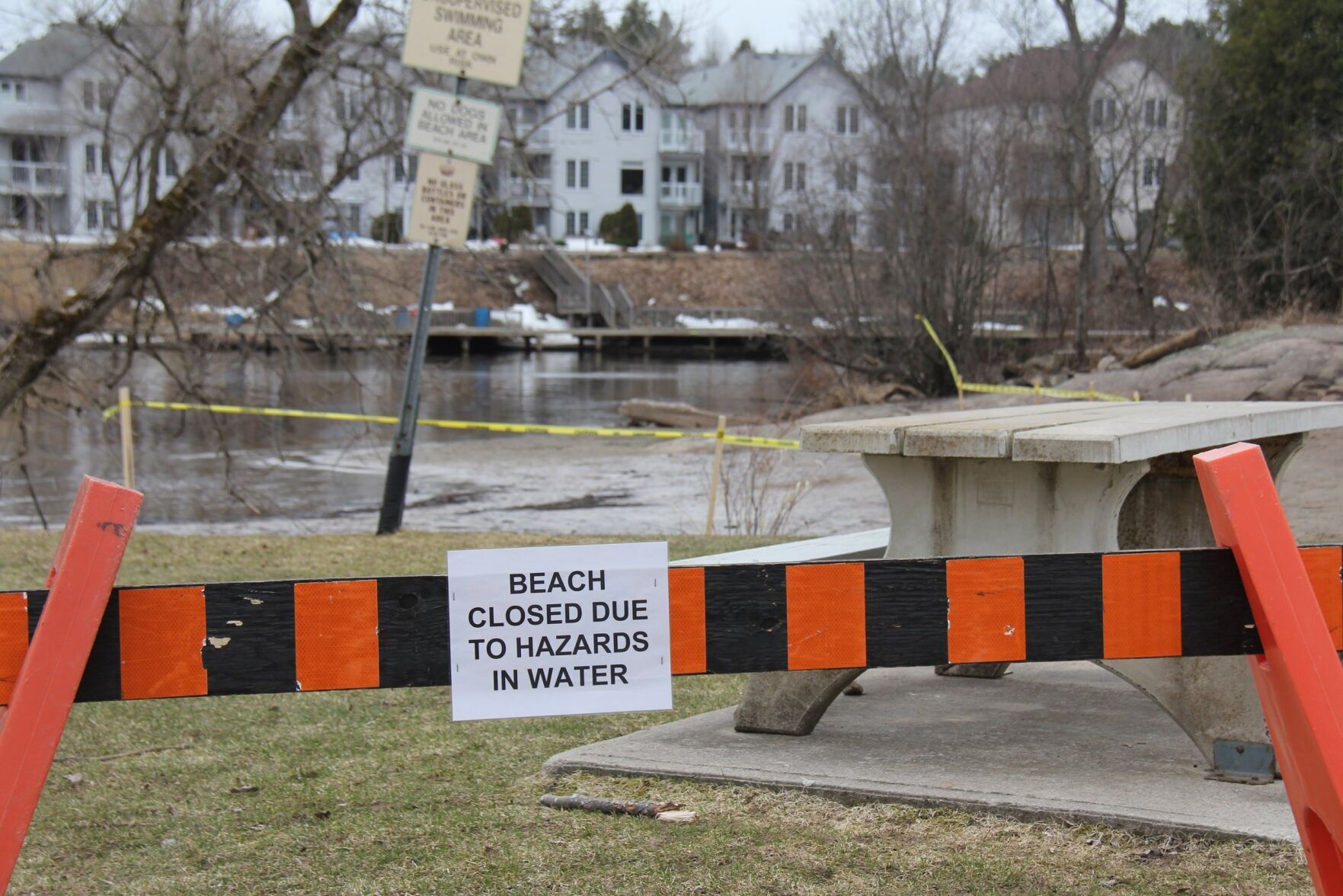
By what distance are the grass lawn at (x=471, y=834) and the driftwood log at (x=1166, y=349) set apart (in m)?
21.6

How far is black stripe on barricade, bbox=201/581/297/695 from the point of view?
116 inches

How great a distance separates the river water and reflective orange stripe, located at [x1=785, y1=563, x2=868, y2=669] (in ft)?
29.3

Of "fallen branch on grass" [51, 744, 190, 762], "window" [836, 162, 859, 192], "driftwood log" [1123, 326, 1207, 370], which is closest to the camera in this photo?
"fallen branch on grass" [51, 744, 190, 762]

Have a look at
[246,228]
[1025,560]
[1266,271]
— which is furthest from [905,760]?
[1266,271]

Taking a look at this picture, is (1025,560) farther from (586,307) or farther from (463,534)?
(586,307)

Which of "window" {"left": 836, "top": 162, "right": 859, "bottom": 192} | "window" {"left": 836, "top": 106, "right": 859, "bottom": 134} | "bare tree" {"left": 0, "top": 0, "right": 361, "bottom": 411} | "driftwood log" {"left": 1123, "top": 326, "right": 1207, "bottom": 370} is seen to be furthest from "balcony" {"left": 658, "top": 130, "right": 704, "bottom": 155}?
"bare tree" {"left": 0, "top": 0, "right": 361, "bottom": 411}

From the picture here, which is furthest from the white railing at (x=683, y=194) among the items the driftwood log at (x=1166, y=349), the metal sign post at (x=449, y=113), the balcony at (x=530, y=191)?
the metal sign post at (x=449, y=113)

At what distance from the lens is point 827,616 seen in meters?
3.09

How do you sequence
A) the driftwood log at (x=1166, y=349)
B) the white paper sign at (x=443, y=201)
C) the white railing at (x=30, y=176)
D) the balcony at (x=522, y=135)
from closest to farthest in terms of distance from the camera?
the white paper sign at (x=443, y=201) < the balcony at (x=522, y=135) < the white railing at (x=30, y=176) < the driftwood log at (x=1166, y=349)

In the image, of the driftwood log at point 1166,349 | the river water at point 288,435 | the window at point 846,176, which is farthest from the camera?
the window at point 846,176

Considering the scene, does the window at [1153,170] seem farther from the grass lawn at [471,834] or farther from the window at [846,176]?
the grass lawn at [471,834]

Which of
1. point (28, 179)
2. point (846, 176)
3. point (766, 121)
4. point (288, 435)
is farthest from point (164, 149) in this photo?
point (766, 121)

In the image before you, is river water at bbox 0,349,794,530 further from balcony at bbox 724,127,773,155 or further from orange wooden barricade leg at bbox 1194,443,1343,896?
balcony at bbox 724,127,773,155

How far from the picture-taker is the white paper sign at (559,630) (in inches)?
118
